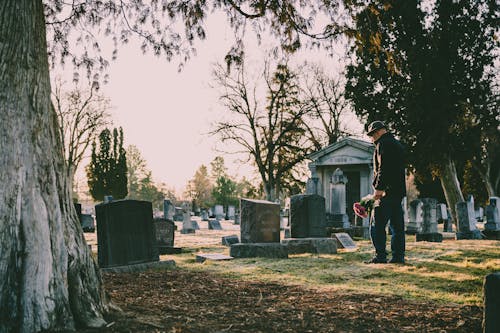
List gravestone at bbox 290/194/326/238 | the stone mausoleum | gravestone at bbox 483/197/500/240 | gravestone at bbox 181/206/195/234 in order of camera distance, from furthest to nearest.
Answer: the stone mausoleum → gravestone at bbox 181/206/195/234 → gravestone at bbox 483/197/500/240 → gravestone at bbox 290/194/326/238

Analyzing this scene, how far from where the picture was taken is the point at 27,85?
10.7 ft

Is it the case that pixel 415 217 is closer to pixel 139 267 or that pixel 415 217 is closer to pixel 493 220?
pixel 493 220

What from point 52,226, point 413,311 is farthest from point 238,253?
point 52,226

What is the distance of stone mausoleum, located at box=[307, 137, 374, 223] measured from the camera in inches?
881

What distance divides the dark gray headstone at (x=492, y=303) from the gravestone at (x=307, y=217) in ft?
24.9

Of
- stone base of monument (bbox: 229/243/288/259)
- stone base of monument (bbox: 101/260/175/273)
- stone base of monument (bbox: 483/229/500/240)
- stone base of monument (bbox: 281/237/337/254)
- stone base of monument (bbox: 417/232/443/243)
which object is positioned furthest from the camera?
stone base of monument (bbox: 483/229/500/240)

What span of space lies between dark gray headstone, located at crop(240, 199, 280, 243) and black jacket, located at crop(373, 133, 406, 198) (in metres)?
3.12

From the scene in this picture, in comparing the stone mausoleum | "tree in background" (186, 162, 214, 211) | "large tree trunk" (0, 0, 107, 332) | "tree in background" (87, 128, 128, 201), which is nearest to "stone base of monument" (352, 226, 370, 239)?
the stone mausoleum

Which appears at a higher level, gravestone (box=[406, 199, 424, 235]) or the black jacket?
the black jacket

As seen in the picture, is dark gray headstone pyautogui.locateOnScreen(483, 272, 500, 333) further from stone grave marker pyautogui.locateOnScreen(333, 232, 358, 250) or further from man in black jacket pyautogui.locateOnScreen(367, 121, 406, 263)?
stone grave marker pyautogui.locateOnScreen(333, 232, 358, 250)

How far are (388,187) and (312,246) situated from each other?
3169 millimetres

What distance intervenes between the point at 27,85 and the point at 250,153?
28.4 meters

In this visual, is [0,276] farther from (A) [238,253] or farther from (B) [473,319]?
(A) [238,253]

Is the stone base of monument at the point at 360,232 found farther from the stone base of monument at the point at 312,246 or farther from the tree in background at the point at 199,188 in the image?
the tree in background at the point at 199,188
